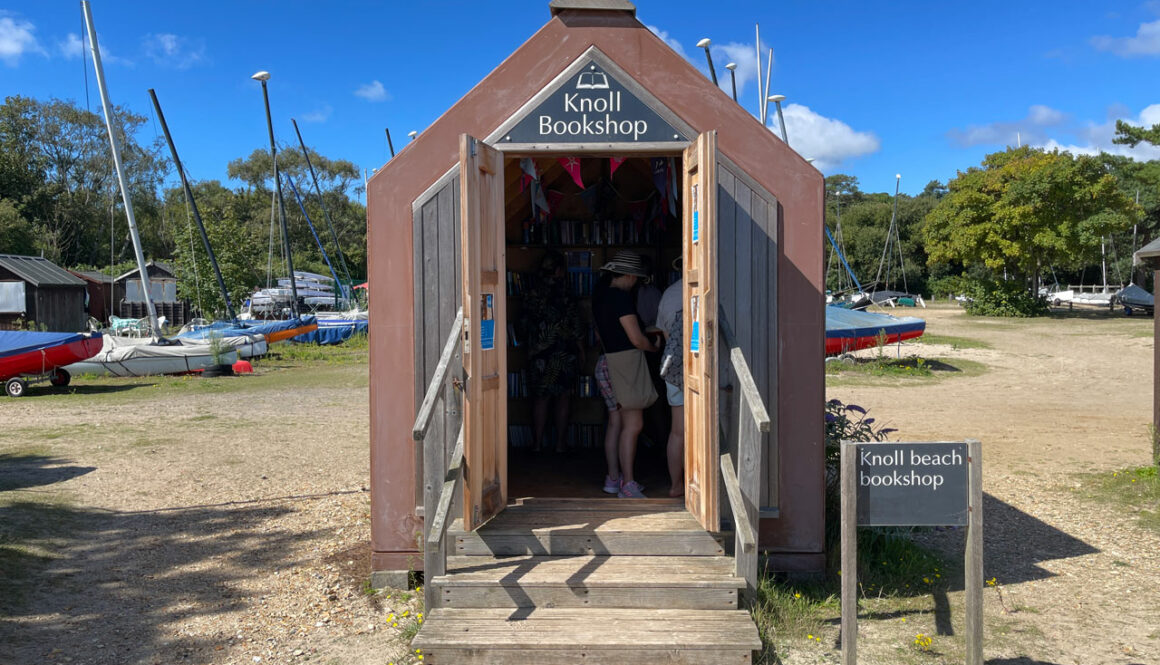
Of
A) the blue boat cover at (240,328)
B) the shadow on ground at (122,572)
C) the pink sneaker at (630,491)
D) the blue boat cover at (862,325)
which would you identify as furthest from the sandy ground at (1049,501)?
the blue boat cover at (240,328)

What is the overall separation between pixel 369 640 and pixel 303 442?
23.5ft

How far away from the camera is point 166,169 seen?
51969mm

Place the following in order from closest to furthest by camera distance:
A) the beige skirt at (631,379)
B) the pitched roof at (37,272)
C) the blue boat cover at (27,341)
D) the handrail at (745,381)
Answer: the handrail at (745,381), the beige skirt at (631,379), the blue boat cover at (27,341), the pitched roof at (37,272)

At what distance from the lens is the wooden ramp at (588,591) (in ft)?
14.1

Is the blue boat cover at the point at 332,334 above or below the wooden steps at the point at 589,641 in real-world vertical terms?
above

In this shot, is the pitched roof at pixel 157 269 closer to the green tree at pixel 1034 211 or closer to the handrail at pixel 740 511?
the green tree at pixel 1034 211

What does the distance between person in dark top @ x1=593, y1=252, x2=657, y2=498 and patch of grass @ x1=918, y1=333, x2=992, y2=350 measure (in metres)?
20.3

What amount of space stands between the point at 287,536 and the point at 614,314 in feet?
12.0

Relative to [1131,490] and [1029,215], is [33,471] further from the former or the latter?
[1029,215]

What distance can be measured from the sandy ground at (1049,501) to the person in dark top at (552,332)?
3.57 meters

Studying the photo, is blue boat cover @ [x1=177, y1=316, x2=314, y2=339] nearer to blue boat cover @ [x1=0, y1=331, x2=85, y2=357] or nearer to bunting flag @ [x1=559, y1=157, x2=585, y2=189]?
blue boat cover @ [x1=0, y1=331, x2=85, y2=357]

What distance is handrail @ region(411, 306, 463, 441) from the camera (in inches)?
181

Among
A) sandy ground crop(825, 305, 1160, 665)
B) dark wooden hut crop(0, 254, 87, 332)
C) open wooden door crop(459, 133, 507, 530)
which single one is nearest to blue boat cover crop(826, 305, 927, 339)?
sandy ground crop(825, 305, 1160, 665)

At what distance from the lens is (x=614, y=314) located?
6031 mm
